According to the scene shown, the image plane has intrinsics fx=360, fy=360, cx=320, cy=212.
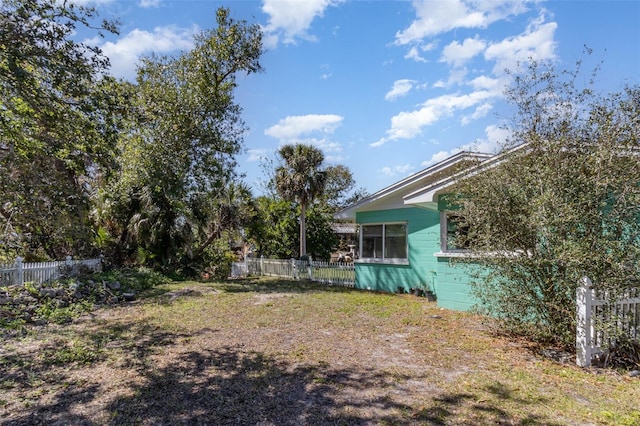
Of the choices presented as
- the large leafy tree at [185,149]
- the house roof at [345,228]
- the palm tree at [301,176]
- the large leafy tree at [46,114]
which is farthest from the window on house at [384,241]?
the house roof at [345,228]

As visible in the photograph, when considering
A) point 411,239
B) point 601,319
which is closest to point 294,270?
point 411,239

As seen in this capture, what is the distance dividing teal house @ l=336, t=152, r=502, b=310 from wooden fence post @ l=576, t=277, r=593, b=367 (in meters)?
3.38

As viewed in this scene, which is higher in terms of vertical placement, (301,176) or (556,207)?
(301,176)

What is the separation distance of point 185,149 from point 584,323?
14.0 m

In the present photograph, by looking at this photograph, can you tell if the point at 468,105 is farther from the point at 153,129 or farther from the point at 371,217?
the point at 153,129

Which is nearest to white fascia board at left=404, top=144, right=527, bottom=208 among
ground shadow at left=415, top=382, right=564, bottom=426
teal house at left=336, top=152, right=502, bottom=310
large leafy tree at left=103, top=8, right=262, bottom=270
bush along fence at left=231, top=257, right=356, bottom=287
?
teal house at left=336, top=152, right=502, bottom=310

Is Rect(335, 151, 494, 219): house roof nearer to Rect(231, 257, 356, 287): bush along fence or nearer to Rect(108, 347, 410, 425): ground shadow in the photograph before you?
Rect(231, 257, 356, 287): bush along fence

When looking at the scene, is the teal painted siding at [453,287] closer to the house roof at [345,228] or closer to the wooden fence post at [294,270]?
the wooden fence post at [294,270]

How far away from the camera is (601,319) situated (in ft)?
15.5

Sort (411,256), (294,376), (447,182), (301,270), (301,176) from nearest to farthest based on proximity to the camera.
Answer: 1. (294,376)
2. (447,182)
3. (411,256)
4. (301,270)
5. (301,176)

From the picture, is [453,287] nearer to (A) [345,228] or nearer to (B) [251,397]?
(B) [251,397]

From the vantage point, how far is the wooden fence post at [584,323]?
4754 mm

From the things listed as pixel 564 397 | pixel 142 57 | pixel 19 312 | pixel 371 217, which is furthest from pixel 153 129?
pixel 564 397

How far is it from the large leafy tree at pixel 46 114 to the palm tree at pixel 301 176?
1274 centimetres
